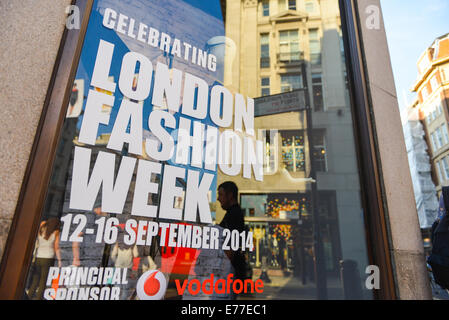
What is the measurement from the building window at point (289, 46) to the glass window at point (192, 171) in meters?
0.06

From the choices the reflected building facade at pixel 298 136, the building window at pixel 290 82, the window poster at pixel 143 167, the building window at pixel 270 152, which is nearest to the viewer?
the window poster at pixel 143 167

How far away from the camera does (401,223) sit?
2420mm

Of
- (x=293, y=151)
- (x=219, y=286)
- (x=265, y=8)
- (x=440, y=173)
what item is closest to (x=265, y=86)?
(x=293, y=151)

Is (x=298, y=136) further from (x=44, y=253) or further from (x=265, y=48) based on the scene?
(x=44, y=253)

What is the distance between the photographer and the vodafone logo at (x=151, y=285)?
1.90 m

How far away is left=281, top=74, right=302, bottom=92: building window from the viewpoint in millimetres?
3329

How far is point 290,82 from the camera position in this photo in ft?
11.2

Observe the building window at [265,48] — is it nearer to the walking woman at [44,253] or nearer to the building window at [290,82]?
the building window at [290,82]

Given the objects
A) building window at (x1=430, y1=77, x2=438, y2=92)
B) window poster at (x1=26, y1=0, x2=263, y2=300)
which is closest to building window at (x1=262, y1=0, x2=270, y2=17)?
window poster at (x1=26, y1=0, x2=263, y2=300)

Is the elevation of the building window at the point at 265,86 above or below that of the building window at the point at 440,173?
below

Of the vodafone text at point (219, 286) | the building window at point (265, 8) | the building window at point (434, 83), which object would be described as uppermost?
the building window at point (434, 83)

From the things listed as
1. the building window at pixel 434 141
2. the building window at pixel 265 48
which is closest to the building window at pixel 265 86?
the building window at pixel 265 48

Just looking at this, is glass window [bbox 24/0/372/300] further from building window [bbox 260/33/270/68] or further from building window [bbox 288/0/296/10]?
building window [bbox 288/0/296/10]
